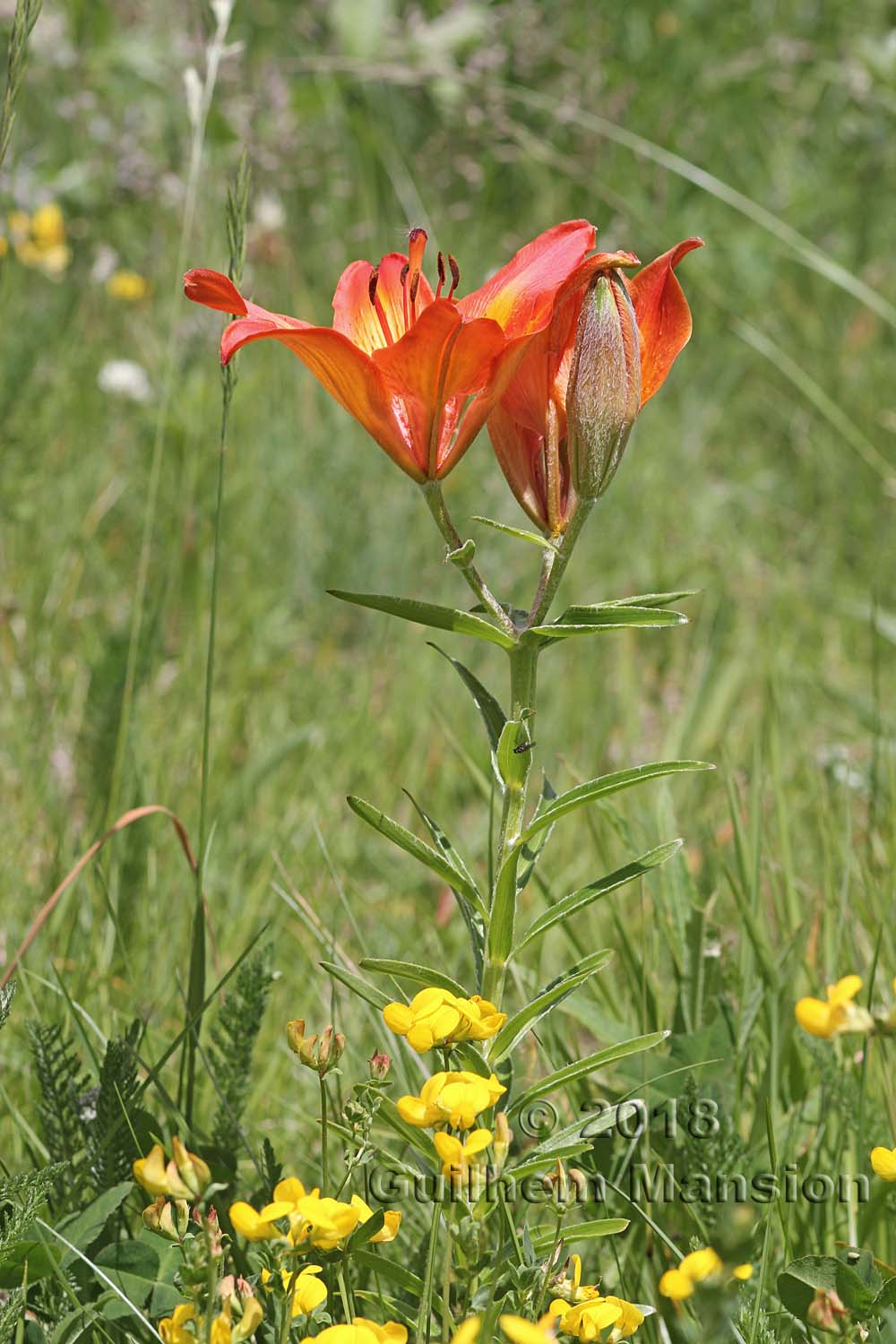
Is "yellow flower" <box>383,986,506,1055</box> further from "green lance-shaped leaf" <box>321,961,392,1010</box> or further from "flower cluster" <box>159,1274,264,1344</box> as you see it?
"flower cluster" <box>159,1274,264,1344</box>

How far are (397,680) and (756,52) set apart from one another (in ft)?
10.2

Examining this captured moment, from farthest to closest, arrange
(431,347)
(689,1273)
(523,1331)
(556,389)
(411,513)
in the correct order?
A: (411,513) → (556,389) → (431,347) → (689,1273) → (523,1331)

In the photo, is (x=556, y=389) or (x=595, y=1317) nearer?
(x=595, y=1317)

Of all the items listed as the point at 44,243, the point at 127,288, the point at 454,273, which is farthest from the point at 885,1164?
the point at 44,243

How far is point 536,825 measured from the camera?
1.08m

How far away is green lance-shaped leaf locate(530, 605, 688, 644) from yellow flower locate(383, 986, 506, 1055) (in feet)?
0.91

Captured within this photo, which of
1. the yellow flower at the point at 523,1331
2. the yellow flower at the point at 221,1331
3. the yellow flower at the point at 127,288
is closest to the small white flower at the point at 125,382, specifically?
the yellow flower at the point at 127,288

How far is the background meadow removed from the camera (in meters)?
1.64

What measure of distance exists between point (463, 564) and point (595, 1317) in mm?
543

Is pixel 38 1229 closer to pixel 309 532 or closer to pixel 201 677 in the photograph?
pixel 201 677

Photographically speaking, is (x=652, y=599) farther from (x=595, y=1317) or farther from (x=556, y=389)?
(x=595, y=1317)

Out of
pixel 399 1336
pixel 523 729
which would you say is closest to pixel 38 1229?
pixel 399 1336

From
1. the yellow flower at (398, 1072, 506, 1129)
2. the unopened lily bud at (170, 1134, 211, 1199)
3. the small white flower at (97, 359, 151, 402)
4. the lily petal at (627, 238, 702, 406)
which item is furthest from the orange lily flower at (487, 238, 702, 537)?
the small white flower at (97, 359, 151, 402)

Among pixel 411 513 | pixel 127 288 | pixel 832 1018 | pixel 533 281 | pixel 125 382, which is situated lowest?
pixel 832 1018
